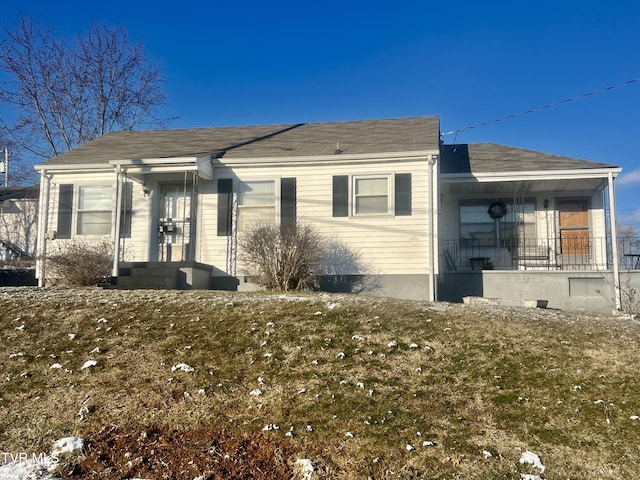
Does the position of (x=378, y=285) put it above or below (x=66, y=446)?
above

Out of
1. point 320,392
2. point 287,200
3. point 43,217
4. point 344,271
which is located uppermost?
point 287,200

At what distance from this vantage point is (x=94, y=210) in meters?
13.3

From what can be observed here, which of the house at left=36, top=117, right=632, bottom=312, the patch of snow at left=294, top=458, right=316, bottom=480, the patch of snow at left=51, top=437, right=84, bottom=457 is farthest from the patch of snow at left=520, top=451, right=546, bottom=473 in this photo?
the house at left=36, top=117, right=632, bottom=312

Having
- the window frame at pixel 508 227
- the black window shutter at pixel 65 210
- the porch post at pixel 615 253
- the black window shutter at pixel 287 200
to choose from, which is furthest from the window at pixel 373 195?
the black window shutter at pixel 65 210

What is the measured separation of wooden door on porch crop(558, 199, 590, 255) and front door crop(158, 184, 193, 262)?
9.42 metres

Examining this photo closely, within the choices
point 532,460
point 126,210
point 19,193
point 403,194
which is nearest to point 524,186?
point 403,194

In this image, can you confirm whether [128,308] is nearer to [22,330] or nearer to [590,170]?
[22,330]

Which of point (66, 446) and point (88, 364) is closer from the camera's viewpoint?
point (66, 446)

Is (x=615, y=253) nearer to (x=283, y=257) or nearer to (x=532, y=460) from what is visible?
(x=283, y=257)

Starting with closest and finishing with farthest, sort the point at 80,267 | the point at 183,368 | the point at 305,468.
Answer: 1. the point at 305,468
2. the point at 183,368
3. the point at 80,267

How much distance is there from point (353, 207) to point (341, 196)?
1.22 feet

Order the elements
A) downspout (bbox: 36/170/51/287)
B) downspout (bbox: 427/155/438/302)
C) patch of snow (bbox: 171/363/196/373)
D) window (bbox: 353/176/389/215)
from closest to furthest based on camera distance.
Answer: patch of snow (bbox: 171/363/196/373) → downspout (bbox: 427/155/438/302) → window (bbox: 353/176/389/215) → downspout (bbox: 36/170/51/287)

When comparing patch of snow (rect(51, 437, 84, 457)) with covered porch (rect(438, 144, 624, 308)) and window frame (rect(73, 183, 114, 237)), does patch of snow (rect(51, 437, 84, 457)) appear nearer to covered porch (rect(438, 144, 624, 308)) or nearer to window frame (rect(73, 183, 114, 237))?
window frame (rect(73, 183, 114, 237))

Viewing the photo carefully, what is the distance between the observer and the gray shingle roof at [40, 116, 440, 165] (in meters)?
13.2
